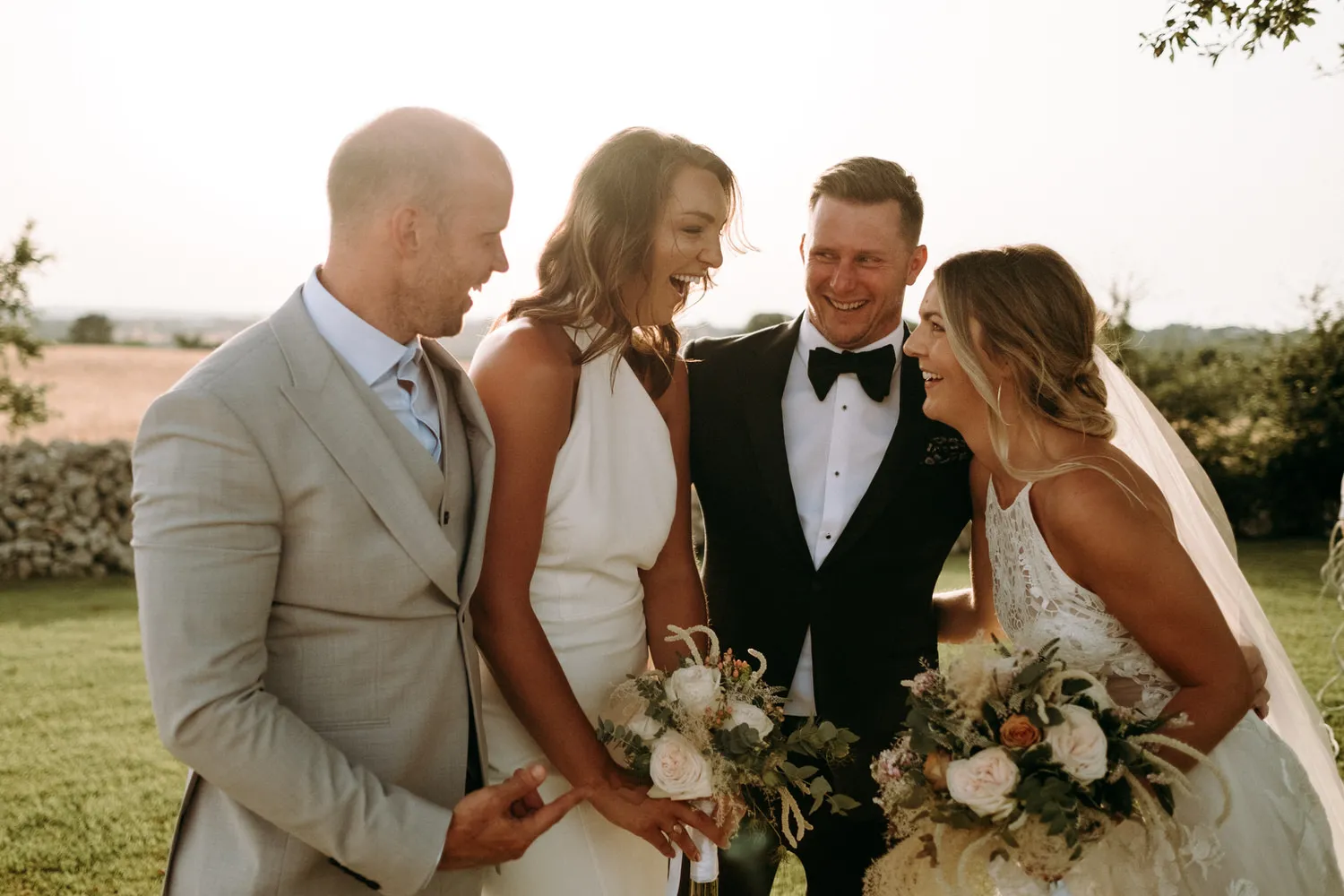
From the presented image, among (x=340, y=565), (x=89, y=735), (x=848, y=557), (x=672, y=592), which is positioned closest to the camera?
(x=340, y=565)

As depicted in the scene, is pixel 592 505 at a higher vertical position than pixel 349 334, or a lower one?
lower

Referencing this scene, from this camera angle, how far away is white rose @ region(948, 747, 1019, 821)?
256 cm

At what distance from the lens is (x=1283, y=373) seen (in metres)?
16.0

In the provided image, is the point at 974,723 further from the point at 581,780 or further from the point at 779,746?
the point at 581,780

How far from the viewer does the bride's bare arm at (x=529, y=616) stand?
9.47 feet

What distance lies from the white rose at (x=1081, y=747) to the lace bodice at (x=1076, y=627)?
0.46 metres

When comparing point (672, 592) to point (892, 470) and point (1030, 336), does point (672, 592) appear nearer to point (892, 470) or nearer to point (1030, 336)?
point (892, 470)

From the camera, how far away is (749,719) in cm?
290

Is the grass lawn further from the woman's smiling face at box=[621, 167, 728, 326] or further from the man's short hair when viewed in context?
the woman's smiling face at box=[621, 167, 728, 326]

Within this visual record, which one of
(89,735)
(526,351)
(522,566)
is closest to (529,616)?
(522,566)

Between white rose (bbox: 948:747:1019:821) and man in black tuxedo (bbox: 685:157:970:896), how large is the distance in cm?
113

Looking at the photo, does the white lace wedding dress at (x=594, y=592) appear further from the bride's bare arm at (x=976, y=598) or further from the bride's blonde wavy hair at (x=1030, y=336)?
the bride's bare arm at (x=976, y=598)

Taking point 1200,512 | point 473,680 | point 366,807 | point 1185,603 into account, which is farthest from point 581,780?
point 1200,512

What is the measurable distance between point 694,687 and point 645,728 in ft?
0.54
